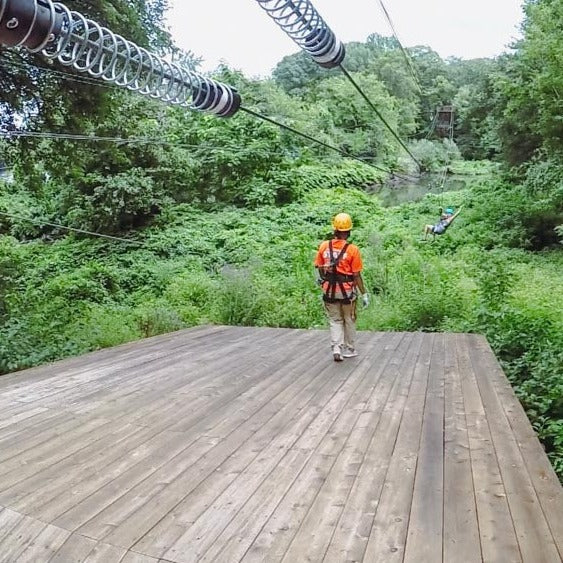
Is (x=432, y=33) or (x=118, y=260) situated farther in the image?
(x=432, y=33)

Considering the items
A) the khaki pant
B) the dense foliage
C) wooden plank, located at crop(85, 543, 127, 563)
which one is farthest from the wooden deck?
the dense foliage

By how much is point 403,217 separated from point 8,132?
1438 centimetres

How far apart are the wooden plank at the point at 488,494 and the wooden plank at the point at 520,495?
0.02 metres

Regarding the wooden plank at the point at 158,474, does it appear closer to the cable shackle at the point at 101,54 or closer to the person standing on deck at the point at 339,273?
the person standing on deck at the point at 339,273

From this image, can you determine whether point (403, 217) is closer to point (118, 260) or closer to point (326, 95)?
point (118, 260)

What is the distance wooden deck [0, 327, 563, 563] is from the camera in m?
1.67

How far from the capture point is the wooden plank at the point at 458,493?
63.9 inches

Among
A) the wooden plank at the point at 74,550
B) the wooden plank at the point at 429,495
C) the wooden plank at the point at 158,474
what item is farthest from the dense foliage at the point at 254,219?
the wooden plank at the point at 74,550

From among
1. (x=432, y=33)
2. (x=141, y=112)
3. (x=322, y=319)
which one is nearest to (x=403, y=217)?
(x=141, y=112)

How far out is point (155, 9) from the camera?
26.6 ft

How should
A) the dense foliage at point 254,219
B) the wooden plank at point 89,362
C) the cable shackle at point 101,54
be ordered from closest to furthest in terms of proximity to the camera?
the cable shackle at point 101,54
the wooden plank at point 89,362
the dense foliage at point 254,219

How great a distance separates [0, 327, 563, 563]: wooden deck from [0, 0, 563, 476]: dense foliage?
115 centimetres

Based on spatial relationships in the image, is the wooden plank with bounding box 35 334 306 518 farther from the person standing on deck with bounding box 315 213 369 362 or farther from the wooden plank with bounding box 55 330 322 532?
the person standing on deck with bounding box 315 213 369 362

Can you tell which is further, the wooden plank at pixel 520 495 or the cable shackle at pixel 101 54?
the cable shackle at pixel 101 54
